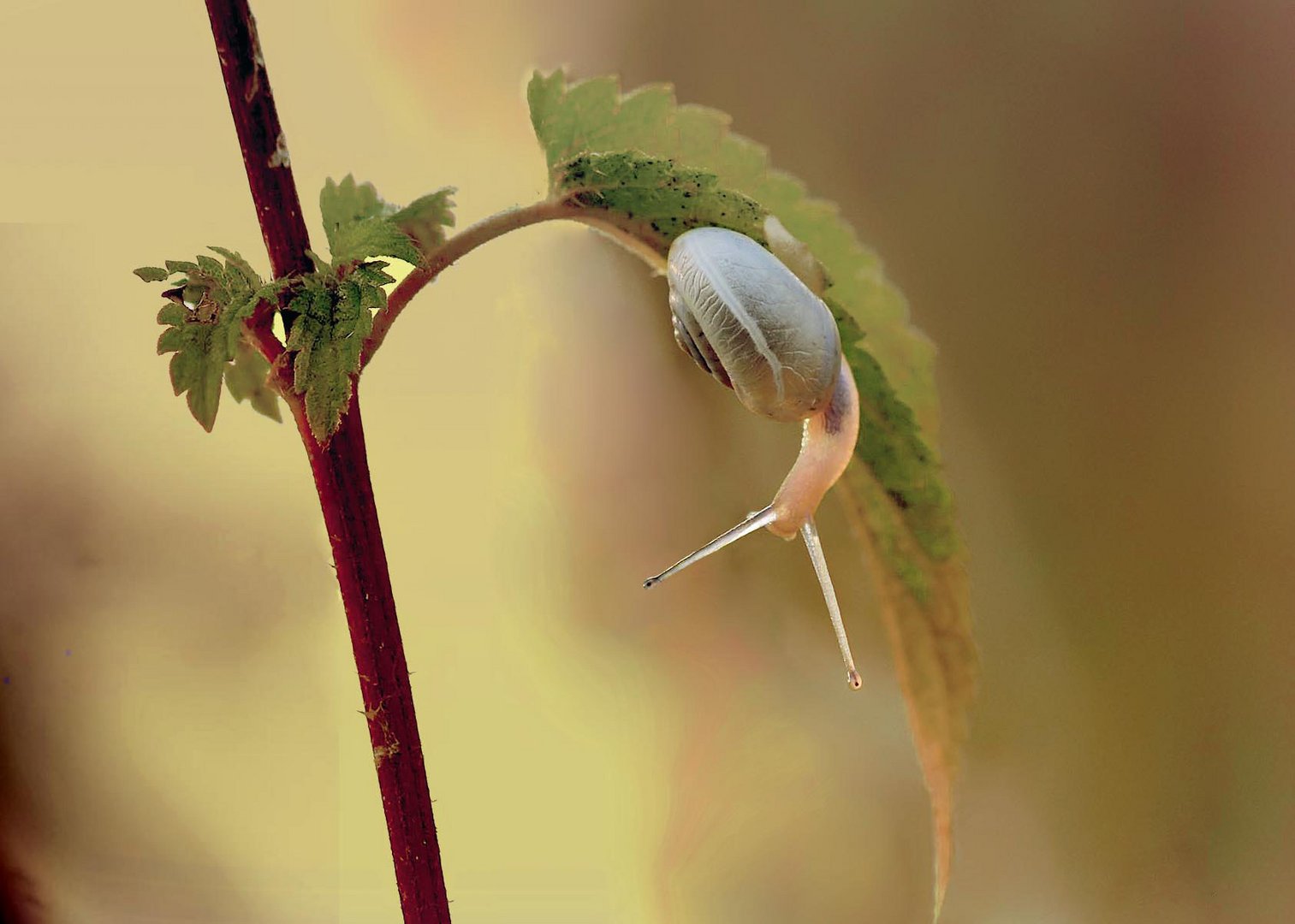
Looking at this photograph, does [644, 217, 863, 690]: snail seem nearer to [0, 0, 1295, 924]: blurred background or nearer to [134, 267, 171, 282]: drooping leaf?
[134, 267, 171, 282]: drooping leaf

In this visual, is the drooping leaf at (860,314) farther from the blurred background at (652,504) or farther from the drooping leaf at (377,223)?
the blurred background at (652,504)

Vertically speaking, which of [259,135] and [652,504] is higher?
[259,135]

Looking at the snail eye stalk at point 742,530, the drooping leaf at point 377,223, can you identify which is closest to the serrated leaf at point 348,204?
the drooping leaf at point 377,223

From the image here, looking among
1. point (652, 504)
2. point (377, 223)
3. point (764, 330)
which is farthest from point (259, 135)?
point (652, 504)

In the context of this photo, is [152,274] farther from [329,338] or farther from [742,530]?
[742,530]

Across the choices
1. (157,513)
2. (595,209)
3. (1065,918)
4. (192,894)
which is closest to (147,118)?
(157,513)

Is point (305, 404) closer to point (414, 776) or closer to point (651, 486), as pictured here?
point (414, 776)
